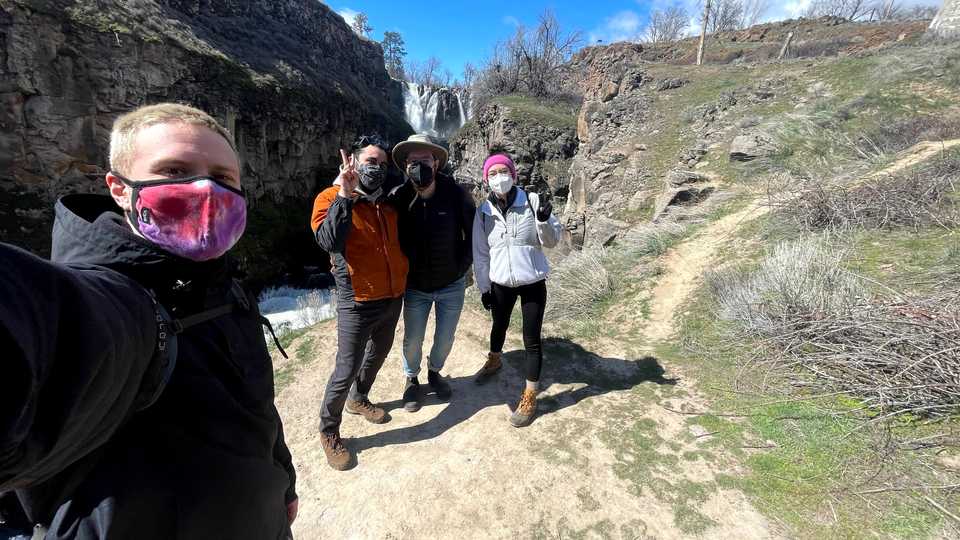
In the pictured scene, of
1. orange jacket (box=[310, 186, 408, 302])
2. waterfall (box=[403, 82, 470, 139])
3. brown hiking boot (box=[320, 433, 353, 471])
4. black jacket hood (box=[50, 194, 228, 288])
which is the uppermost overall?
waterfall (box=[403, 82, 470, 139])

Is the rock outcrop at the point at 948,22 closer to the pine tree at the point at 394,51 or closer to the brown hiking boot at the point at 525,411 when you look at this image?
the brown hiking boot at the point at 525,411

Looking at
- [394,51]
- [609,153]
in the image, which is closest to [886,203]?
[609,153]

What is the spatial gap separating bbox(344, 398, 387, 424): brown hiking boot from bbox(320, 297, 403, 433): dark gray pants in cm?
40

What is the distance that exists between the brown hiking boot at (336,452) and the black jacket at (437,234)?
1.18 meters

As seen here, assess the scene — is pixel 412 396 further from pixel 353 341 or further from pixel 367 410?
pixel 353 341

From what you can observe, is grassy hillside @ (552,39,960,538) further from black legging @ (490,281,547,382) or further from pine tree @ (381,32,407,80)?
pine tree @ (381,32,407,80)

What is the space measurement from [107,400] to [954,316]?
414 cm

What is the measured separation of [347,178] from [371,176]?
5.9 inches

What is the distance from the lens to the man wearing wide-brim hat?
2693mm

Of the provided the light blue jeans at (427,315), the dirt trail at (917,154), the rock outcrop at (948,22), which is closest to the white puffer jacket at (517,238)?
the light blue jeans at (427,315)

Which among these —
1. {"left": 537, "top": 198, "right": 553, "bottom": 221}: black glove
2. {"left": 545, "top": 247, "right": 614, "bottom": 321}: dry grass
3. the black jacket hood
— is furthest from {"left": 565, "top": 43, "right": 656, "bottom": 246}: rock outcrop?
the black jacket hood

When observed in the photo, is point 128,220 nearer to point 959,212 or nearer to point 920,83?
point 959,212

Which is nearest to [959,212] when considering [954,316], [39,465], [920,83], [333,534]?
[954,316]

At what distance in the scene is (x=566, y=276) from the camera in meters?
6.41
